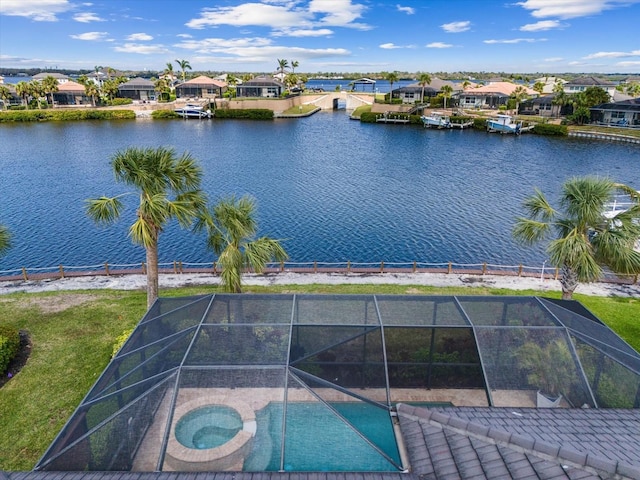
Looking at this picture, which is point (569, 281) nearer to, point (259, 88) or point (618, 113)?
point (618, 113)

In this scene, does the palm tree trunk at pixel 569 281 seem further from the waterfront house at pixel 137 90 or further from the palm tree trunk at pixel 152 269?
the waterfront house at pixel 137 90

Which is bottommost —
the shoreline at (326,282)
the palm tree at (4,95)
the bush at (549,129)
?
the shoreline at (326,282)

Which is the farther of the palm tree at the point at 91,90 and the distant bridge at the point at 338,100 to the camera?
the distant bridge at the point at 338,100

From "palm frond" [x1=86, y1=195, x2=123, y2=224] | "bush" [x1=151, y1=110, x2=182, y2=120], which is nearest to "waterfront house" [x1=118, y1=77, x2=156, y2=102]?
"bush" [x1=151, y1=110, x2=182, y2=120]

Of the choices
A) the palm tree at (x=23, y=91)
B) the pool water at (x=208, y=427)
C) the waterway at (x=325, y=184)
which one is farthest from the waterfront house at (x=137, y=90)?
the pool water at (x=208, y=427)

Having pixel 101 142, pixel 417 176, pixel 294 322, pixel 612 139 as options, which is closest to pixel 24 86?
pixel 101 142

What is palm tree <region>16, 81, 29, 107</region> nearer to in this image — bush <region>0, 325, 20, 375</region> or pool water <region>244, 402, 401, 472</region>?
bush <region>0, 325, 20, 375</region>

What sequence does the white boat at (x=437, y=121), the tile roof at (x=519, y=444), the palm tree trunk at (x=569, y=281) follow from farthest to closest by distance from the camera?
the white boat at (x=437, y=121), the palm tree trunk at (x=569, y=281), the tile roof at (x=519, y=444)
